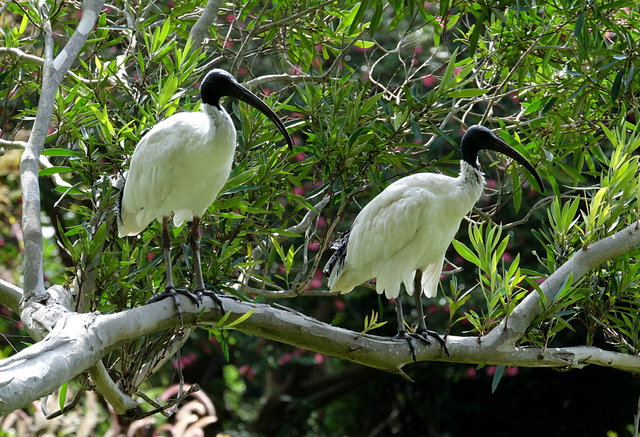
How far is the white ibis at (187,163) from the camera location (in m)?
3.41

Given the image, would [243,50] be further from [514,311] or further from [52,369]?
[52,369]

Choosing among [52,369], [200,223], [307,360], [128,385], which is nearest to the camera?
[52,369]

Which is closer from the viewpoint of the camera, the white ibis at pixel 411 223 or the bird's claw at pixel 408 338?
the bird's claw at pixel 408 338

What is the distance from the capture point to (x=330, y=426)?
38.7 feet

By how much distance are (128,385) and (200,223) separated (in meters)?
0.73

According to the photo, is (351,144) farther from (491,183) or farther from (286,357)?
(286,357)

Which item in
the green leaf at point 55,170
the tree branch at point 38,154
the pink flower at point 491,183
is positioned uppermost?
the tree branch at point 38,154

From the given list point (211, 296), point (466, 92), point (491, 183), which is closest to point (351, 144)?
point (466, 92)

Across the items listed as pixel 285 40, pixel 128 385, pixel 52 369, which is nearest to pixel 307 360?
pixel 285 40

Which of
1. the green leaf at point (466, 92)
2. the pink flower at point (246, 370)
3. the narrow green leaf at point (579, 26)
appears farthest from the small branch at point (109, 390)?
the pink flower at point (246, 370)

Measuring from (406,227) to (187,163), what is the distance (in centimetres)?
100

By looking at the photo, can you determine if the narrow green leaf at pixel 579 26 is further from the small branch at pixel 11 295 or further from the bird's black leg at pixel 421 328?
the small branch at pixel 11 295

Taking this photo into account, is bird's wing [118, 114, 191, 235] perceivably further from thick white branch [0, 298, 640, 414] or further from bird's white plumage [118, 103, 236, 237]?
thick white branch [0, 298, 640, 414]

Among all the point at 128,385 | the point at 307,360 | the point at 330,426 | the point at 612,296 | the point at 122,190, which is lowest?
the point at 330,426
